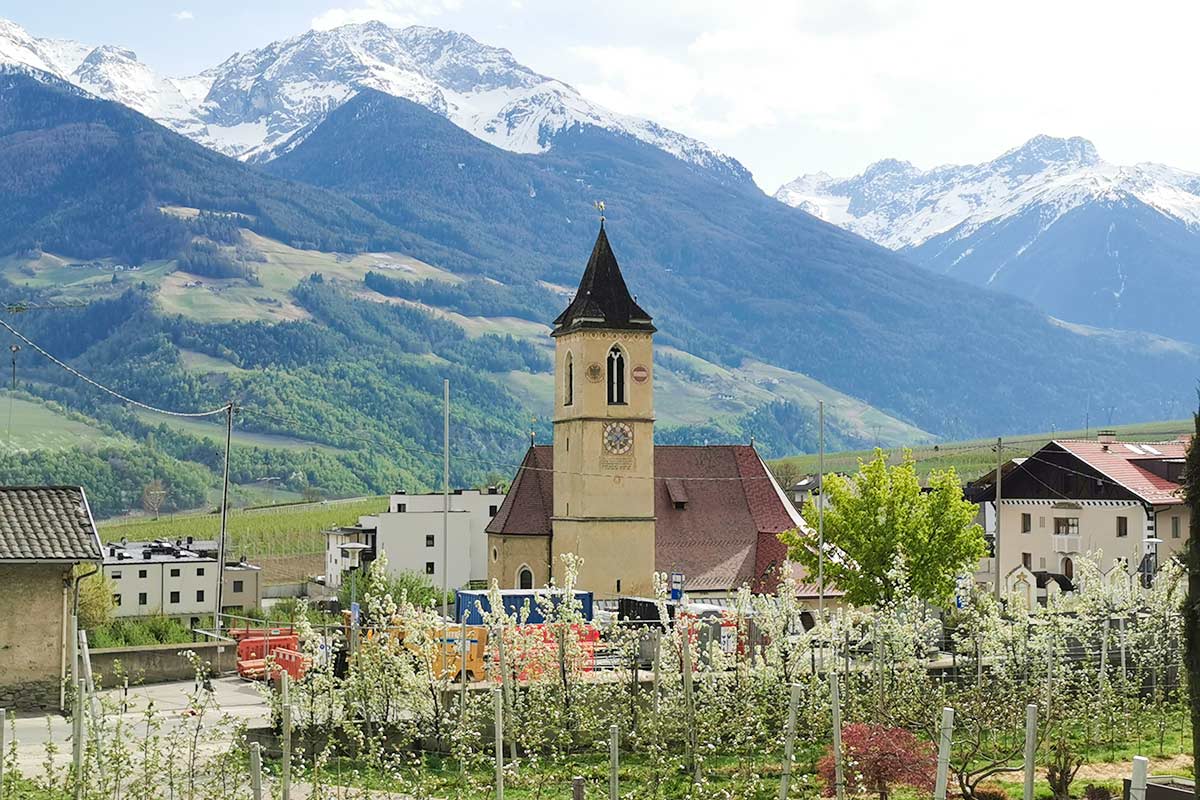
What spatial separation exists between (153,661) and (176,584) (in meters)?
67.4

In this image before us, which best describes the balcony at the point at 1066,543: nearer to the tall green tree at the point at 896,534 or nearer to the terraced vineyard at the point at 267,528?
the tall green tree at the point at 896,534

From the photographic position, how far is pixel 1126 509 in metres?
65.5

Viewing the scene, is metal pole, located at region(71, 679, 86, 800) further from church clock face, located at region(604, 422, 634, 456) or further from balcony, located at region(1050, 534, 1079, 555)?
balcony, located at region(1050, 534, 1079, 555)

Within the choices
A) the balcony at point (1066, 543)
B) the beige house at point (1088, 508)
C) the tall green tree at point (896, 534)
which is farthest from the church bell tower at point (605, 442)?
the balcony at point (1066, 543)

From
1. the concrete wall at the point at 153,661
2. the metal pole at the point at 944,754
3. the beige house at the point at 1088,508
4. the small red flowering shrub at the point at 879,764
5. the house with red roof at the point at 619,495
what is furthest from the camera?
the beige house at the point at 1088,508

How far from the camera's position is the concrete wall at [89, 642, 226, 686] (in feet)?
117

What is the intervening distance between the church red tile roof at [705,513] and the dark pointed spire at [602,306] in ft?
16.4

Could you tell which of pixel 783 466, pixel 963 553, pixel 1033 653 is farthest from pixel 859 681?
pixel 783 466

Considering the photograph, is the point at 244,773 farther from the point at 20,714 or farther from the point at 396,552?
the point at 396,552

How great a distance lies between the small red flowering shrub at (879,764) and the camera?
898 inches

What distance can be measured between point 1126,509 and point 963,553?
17.7 meters

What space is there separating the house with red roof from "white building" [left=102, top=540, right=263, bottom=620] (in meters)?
39.2

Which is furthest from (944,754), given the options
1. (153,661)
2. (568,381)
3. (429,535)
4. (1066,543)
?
(429,535)

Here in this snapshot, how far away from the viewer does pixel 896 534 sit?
49781mm
